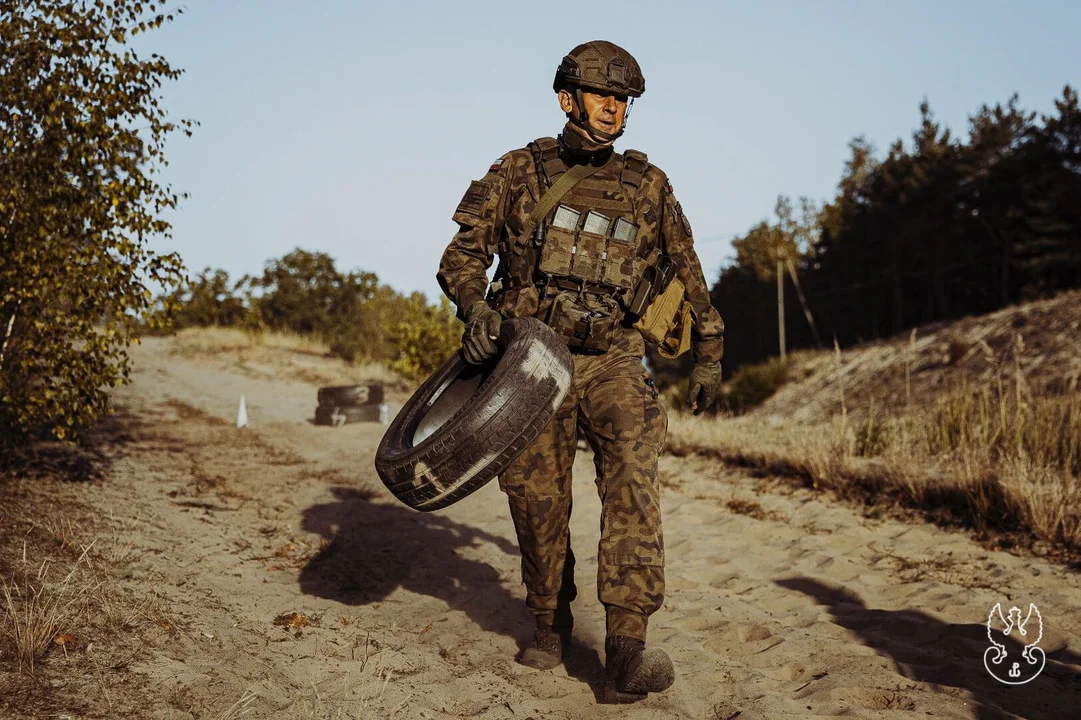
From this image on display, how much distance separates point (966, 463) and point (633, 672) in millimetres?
4554

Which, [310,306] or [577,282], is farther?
[310,306]

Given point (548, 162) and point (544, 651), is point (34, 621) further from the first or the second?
point (548, 162)

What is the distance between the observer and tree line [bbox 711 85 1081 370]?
1220 inches

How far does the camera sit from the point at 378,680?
3600mm

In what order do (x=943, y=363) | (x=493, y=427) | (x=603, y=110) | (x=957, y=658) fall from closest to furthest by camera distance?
1. (x=493, y=427)
2. (x=603, y=110)
3. (x=957, y=658)
4. (x=943, y=363)

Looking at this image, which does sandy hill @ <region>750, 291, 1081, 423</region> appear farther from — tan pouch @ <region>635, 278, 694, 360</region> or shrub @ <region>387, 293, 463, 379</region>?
tan pouch @ <region>635, 278, 694, 360</region>

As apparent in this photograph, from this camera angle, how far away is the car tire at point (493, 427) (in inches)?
140

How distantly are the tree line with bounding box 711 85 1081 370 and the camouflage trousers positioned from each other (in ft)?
91.0

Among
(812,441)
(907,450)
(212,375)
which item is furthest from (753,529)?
(212,375)

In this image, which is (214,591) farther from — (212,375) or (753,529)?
(212,375)

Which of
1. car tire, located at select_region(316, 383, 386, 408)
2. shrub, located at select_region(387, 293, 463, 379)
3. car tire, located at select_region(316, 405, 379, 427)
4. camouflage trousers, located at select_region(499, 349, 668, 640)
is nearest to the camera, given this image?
camouflage trousers, located at select_region(499, 349, 668, 640)

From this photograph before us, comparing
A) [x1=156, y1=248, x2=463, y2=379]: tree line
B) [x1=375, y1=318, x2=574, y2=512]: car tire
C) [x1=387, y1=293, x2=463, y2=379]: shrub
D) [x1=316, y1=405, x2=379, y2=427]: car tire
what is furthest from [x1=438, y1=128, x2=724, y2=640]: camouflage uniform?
[x1=156, y1=248, x2=463, y2=379]: tree line

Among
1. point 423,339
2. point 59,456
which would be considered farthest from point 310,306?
point 59,456

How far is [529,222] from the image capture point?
4.18 meters
